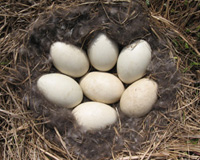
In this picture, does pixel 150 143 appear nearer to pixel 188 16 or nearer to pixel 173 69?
pixel 173 69

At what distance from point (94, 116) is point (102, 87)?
8.2 inches

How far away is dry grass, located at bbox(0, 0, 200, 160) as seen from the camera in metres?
1.28

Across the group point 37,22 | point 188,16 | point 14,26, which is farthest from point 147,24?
point 14,26

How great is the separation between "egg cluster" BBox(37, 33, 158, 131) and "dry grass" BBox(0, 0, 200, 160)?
0.58 feet

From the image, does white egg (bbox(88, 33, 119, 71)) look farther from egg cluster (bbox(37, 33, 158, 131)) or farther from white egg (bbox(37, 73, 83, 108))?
white egg (bbox(37, 73, 83, 108))

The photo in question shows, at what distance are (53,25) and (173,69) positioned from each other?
86 cm

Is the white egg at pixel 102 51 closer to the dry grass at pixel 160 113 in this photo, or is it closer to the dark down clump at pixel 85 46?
the dark down clump at pixel 85 46

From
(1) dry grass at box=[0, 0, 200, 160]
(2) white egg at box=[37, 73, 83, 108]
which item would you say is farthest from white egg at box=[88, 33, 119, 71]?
(1) dry grass at box=[0, 0, 200, 160]

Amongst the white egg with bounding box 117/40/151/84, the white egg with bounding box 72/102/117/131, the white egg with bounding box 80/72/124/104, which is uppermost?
the white egg with bounding box 117/40/151/84

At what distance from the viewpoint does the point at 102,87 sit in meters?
1.42

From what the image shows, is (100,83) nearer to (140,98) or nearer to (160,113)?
(140,98)

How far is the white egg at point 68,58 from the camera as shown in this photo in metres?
1.39

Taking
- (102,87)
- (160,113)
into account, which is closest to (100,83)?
(102,87)

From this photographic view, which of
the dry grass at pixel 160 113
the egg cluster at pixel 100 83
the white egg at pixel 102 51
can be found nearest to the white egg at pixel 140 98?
the egg cluster at pixel 100 83
